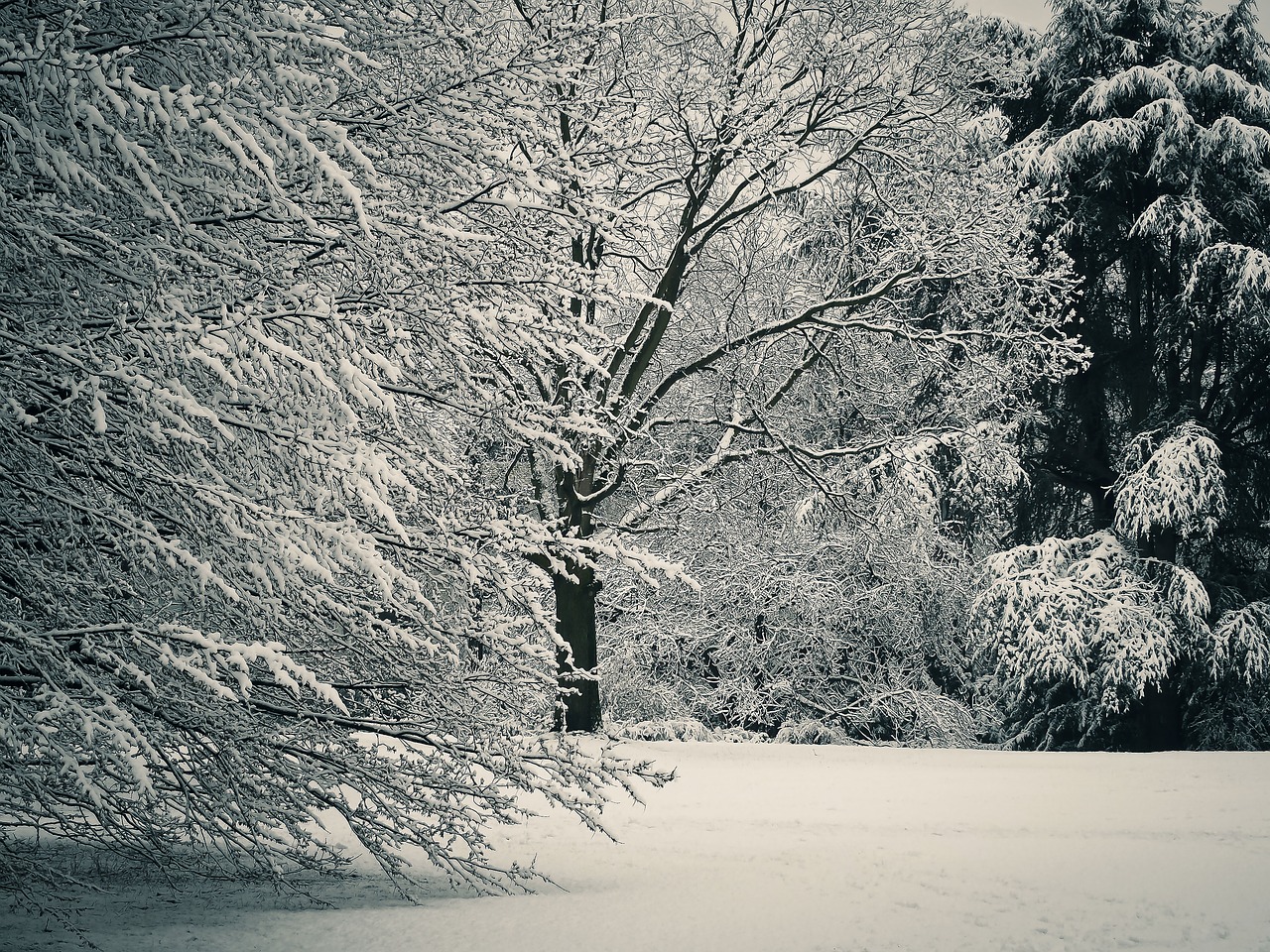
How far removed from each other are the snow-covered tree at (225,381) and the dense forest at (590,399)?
3 centimetres

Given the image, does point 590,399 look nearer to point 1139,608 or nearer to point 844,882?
point 844,882

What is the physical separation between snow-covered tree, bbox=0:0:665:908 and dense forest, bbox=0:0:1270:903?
0.03m

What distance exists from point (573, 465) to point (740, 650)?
1288 cm

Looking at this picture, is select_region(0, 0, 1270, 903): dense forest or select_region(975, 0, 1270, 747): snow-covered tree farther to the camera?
select_region(975, 0, 1270, 747): snow-covered tree

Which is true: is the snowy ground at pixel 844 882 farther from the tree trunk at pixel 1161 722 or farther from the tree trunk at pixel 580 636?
the tree trunk at pixel 1161 722

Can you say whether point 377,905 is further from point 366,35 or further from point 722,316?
point 722,316

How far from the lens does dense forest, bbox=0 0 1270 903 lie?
4062 mm

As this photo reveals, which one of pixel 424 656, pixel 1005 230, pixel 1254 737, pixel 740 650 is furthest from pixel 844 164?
pixel 424 656

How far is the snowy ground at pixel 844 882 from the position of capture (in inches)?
224

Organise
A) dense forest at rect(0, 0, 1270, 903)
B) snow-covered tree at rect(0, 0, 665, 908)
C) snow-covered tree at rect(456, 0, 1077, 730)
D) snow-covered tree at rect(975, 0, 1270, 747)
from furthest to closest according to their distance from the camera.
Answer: snow-covered tree at rect(975, 0, 1270, 747)
snow-covered tree at rect(456, 0, 1077, 730)
dense forest at rect(0, 0, 1270, 903)
snow-covered tree at rect(0, 0, 665, 908)

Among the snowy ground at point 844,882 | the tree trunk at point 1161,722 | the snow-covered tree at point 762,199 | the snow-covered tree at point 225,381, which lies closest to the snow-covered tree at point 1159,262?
the tree trunk at point 1161,722

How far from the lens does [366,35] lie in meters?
5.33

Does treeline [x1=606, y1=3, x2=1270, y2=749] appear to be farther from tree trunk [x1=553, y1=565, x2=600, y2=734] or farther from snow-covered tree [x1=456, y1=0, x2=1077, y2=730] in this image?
tree trunk [x1=553, y1=565, x2=600, y2=734]

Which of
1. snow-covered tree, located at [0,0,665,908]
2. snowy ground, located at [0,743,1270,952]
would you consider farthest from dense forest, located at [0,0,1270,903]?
snowy ground, located at [0,743,1270,952]
